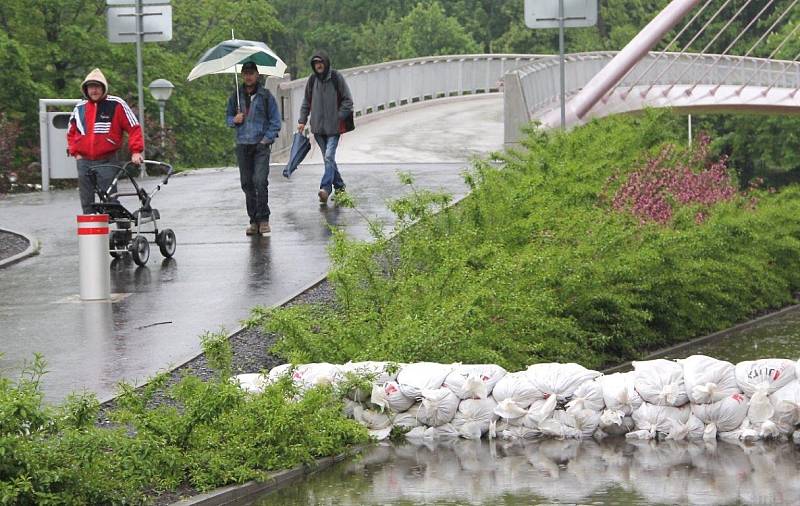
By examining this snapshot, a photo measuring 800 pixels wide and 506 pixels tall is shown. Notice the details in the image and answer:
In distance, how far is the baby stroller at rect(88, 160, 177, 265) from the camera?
1533 cm

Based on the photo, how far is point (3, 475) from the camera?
705 cm

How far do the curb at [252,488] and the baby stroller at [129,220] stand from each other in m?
6.94

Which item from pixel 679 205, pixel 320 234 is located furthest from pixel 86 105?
pixel 679 205

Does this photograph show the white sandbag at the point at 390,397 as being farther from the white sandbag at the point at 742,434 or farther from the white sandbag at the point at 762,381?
the white sandbag at the point at 762,381

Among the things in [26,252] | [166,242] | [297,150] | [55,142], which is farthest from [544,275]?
[55,142]

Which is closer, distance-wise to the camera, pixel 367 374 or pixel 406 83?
pixel 367 374

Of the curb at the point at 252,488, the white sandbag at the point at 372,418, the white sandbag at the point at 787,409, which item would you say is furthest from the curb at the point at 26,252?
the white sandbag at the point at 787,409

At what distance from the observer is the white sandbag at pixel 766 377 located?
31.5 ft

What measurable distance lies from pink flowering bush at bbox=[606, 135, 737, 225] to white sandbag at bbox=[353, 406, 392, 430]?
5691 mm

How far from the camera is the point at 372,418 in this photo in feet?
31.5

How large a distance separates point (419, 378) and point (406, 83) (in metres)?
33.0

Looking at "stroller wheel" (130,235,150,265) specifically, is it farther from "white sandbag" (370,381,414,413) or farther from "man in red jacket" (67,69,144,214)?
"white sandbag" (370,381,414,413)

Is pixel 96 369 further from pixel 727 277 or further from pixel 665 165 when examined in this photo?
pixel 665 165

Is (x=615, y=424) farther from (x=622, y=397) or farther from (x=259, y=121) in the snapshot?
(x=259, y=121)
